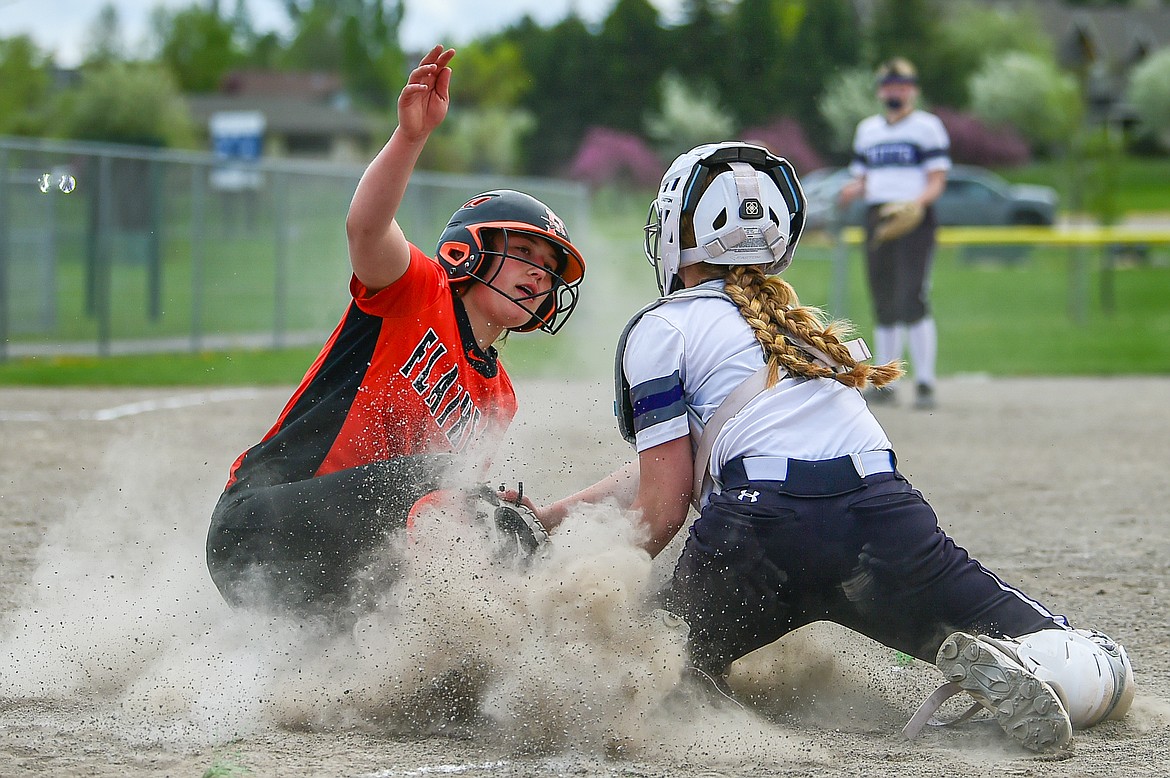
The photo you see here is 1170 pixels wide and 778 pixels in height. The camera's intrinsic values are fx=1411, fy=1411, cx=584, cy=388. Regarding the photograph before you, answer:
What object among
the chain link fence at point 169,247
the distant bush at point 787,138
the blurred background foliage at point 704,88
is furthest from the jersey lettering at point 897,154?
the distant bush at point 787,138

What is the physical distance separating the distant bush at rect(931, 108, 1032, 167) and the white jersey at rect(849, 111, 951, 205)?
138 feet

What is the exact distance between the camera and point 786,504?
11.2ft

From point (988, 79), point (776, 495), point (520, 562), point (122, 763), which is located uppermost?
point (988, 79)

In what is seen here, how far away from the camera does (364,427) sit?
3.85 metres

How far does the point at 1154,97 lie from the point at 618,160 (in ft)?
98.0

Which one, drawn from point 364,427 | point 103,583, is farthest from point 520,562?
point 103,583

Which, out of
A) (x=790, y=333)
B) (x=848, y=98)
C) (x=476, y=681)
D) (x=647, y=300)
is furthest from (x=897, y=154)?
(x=848, y=98)

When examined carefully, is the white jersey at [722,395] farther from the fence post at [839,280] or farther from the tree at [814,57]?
the tree at [814,57]

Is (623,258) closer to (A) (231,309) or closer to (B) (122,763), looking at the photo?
(A) (231,309)

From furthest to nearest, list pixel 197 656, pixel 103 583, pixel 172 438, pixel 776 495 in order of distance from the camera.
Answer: pixel 172 438 → pixel 103 583 → pixel 197 656 → pixel 776 495

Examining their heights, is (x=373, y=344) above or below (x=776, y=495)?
above

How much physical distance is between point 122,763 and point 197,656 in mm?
716

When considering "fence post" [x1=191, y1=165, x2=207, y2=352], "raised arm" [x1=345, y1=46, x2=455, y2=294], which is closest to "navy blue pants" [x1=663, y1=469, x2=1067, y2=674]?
"raised arm" [x1=345, y1=46, x2=455, y2=294]

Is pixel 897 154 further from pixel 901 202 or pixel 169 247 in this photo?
pixel 169 247
